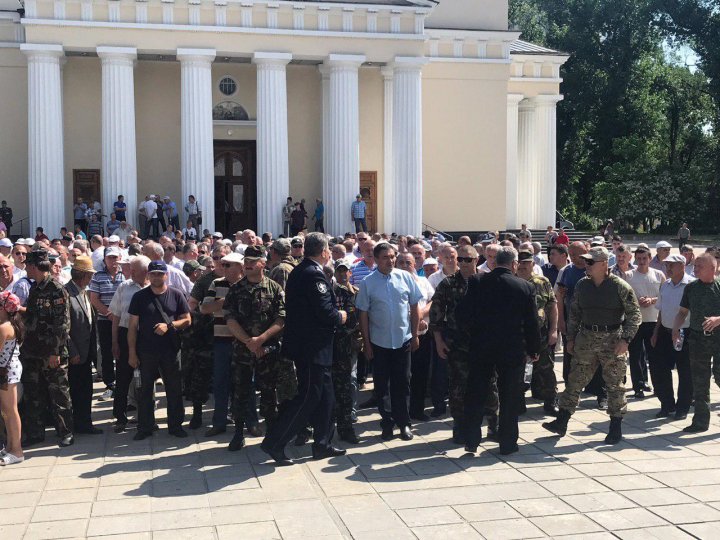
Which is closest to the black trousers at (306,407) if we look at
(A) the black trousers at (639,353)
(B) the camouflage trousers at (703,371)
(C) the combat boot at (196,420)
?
(C) the combat boot at (196,420)

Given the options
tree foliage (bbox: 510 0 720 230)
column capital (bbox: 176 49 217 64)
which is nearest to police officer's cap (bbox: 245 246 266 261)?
column capital (bbox: 176 49 217 64)

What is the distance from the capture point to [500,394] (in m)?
7.99

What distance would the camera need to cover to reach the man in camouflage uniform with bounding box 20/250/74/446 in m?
8.31

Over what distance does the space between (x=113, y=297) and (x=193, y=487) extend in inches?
122

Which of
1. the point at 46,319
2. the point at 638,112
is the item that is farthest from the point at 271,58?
the point at 638,112

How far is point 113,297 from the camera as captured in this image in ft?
31.1

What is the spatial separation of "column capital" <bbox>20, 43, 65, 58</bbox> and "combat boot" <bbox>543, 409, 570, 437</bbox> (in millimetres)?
21316

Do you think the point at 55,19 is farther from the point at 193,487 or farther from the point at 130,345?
the point at 193,487

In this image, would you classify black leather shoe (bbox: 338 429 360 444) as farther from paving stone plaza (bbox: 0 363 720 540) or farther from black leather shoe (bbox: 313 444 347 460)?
black leather shoe (bbox: 313 444 347 460)

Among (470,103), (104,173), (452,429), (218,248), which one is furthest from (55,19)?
(452,429)

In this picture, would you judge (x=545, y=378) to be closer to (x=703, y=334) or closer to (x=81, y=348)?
(x=703, y=334)

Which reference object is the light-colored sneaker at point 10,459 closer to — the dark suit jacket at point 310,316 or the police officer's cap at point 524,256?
the dark suit jacket at point 310,316

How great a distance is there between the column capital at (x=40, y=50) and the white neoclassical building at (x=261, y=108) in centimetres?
7

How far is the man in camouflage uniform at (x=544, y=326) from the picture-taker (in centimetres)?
944
